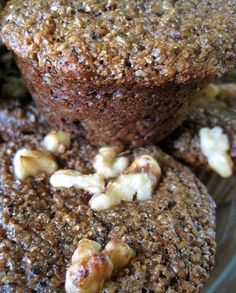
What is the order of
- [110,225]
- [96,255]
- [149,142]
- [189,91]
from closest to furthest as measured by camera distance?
[96,255]
[110,225]
[189,91]
[149,142]

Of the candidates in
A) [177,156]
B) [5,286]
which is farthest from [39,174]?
[177,156]

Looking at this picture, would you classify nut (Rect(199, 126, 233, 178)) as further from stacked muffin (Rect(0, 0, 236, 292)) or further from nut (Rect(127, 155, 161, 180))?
nut (Rect(127, 155, 161, 180))

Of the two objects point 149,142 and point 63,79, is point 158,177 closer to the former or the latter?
point 149,142

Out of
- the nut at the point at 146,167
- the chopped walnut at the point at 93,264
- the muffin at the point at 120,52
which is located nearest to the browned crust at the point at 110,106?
the muffin at the point at 120,52

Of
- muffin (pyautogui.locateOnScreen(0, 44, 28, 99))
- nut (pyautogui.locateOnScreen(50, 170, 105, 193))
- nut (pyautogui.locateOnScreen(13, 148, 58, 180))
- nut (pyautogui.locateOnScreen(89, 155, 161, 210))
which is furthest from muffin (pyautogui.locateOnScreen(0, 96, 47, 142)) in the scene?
nut (pyautogui.locateOnScreen(89, 155, 161, 210))

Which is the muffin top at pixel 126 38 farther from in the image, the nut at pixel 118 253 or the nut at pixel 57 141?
the nut at pixel 118 253

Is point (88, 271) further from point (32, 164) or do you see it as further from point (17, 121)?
point (17, 121)
